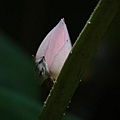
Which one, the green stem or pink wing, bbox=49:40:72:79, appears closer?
the green stem

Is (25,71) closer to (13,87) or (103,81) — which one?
(13,87)

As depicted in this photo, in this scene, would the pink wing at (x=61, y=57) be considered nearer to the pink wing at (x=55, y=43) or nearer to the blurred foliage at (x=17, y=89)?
the pink wing at (x=55, y=43)

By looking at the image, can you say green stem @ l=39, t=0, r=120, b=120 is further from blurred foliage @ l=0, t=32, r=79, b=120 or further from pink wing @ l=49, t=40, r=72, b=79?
blurred foliage @ l=0, t=32, r=79, b=120

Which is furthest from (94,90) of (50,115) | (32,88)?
(50,115)

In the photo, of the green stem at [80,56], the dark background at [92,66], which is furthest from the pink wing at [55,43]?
the dark background at [92,66]

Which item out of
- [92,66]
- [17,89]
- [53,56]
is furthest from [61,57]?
[92,66]

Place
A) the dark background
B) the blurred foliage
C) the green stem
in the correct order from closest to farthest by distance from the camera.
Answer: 1. the green stem
2. the blurred foliage
3. the dark background

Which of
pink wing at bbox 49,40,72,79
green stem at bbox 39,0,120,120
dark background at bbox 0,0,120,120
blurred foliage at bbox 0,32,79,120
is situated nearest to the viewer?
green stem at bbox 39,0,120,120

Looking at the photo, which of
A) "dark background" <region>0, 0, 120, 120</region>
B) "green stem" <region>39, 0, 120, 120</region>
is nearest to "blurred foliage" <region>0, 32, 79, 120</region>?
"dark background" <region>0, 0, 120, 120</region>
